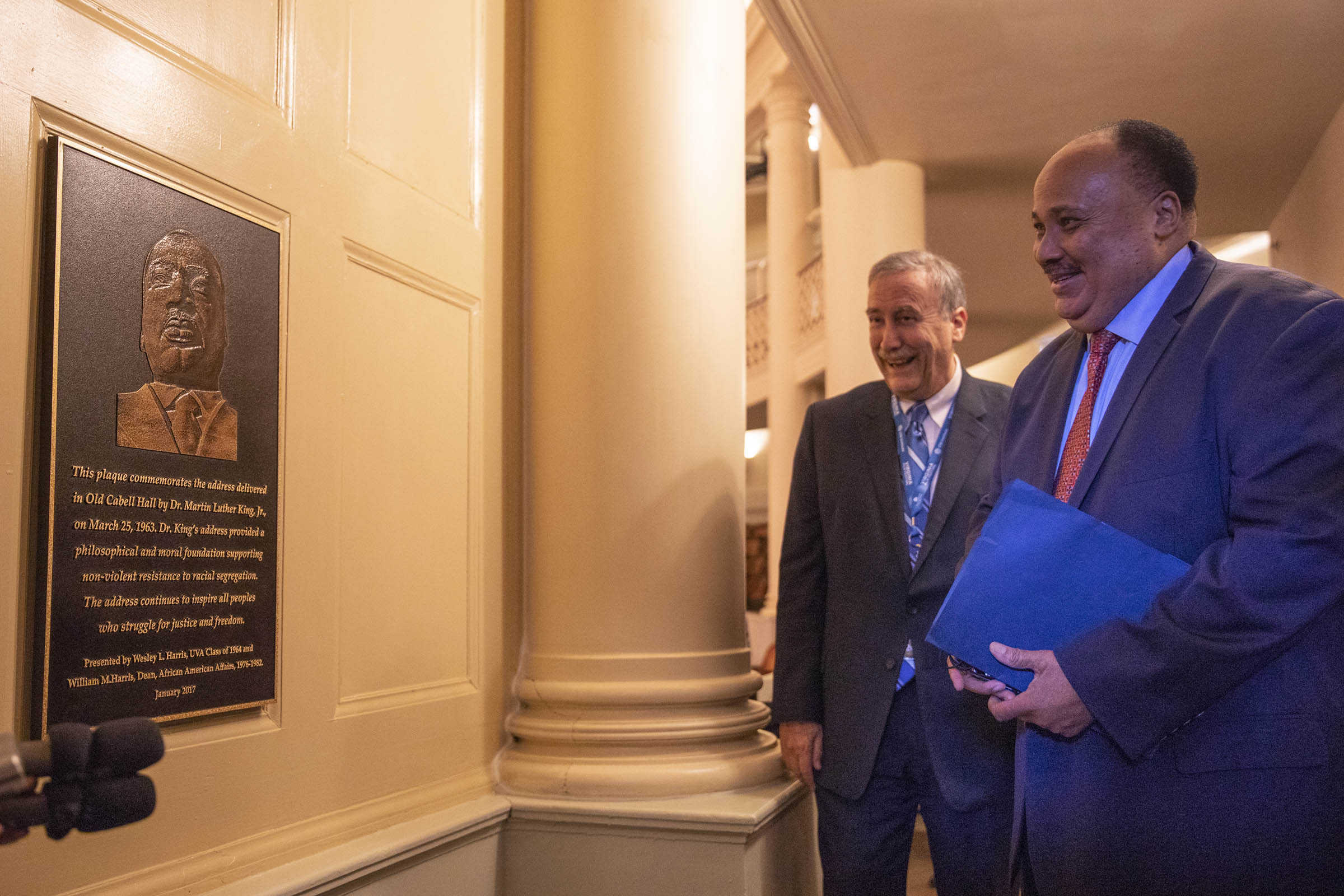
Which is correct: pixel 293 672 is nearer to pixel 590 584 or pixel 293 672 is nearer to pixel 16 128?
pixel 590 584

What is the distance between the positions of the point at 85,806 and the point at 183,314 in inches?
44.7

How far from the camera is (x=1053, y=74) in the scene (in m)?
6.58

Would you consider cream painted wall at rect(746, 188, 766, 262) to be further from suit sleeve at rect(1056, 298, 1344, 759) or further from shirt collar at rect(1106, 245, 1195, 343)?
suit sleeve at rect(1056, 298, 1344, 759)

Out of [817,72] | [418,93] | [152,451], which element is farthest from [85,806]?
[817,72]

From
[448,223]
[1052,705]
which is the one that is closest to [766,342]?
[448,223]

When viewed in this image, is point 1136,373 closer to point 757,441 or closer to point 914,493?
point 914,493

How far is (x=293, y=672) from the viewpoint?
88.5 inches

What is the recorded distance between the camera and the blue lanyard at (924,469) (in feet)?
9.91

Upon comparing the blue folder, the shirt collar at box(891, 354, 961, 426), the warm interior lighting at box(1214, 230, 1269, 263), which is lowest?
the blue folder

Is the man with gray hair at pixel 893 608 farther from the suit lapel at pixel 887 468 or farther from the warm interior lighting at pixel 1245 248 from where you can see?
the warm interior lighting at pixel 1245 248

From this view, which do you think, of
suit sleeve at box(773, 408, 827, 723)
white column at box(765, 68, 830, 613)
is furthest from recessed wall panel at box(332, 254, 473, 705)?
white column at box(765, 68, 830, 613)

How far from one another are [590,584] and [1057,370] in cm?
131

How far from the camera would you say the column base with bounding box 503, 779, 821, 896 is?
8.67ft

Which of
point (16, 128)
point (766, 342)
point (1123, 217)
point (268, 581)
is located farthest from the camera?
point (766, 342)
